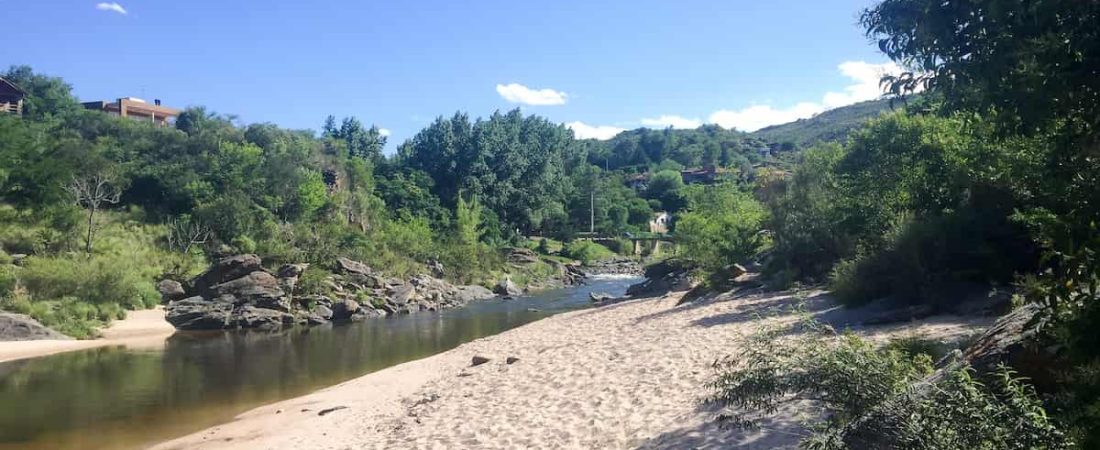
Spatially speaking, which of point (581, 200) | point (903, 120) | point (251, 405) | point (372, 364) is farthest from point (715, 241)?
point (581, 200)

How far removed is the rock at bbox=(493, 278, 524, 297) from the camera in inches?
2228

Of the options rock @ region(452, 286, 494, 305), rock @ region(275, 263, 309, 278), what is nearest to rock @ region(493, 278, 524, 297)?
rock @ region(452, 286, 494, 305)

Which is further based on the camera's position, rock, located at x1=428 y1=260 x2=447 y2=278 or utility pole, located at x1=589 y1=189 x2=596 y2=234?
utility pole, located at x1=589 y1=189 x2=596 y2=234

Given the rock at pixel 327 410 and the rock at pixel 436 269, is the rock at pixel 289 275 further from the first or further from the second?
the rock at pixel 327 410

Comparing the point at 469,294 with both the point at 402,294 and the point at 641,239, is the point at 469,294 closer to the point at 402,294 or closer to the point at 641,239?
the point at 402,294

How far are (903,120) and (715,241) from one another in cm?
1594

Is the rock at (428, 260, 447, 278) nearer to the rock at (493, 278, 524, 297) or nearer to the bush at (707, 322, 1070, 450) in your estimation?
the rock at (493, 278, 524, 297)

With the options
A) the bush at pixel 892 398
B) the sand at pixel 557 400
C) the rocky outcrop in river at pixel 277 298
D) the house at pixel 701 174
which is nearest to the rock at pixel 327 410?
the sand at pixel 557 400

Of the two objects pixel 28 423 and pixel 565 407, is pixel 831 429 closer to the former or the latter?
pixel 565 407

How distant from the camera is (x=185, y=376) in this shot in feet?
76.6

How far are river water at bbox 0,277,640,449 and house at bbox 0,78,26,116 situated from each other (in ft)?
171

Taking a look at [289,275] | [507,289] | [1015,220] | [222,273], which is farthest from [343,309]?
[1015,220]

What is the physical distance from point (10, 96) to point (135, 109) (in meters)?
20.7

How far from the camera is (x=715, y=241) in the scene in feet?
127
